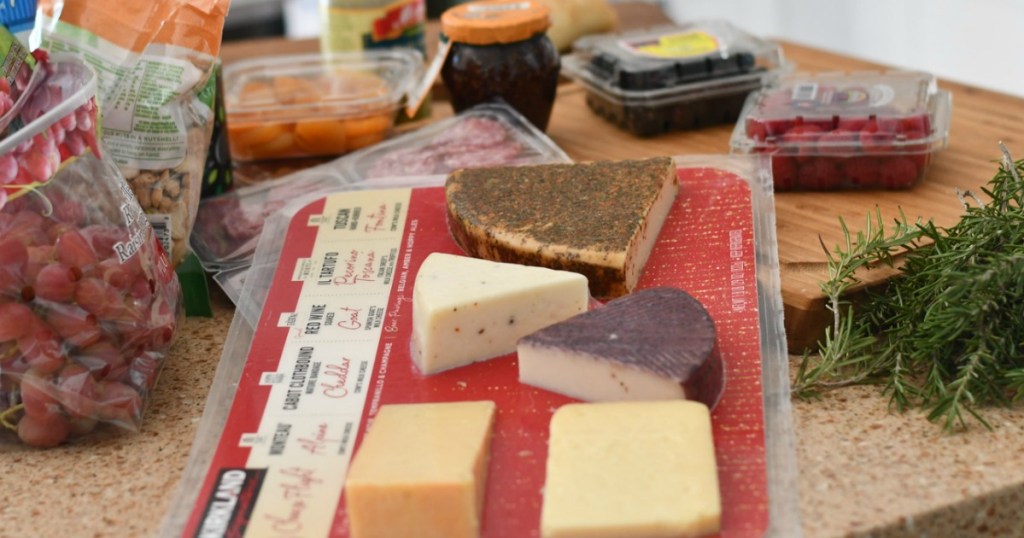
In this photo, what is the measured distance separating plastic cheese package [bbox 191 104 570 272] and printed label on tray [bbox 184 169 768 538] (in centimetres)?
8

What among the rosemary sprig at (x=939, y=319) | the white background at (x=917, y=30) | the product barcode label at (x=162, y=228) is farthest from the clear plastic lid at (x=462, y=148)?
the white background at (x=917, y=30)

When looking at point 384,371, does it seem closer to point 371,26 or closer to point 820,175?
point 820,175

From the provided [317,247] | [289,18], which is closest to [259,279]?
[317,247]

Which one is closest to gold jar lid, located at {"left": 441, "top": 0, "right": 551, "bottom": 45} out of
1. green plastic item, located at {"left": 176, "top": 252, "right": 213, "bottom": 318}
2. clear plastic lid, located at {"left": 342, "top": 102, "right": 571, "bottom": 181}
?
clear plastic lid, located at {"left": 342, "top": 102, "right": 571, "bottom": 181}

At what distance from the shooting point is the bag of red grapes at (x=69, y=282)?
0.94 m

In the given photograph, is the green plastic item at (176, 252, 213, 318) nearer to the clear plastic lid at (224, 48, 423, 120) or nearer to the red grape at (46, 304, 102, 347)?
the red grape at (46, 304, 102, 347)

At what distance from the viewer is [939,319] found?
0.96 m

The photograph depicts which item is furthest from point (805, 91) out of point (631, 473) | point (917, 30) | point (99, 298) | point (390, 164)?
point (917, 30)

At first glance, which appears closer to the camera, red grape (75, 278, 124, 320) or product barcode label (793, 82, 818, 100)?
red grape (75, 278, 124, 320)

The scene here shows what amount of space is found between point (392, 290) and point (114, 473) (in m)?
0.34

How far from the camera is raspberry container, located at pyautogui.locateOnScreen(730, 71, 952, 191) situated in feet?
4.45

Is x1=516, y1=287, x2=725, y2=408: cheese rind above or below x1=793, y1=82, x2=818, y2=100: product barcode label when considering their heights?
A: below

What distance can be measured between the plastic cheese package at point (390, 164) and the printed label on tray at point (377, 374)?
0.27 ft

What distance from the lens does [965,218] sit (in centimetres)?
106
